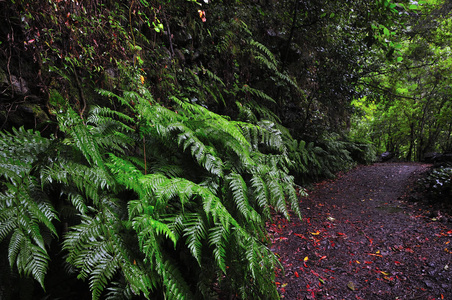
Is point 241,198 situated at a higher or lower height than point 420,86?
lower

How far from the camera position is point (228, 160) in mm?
2090

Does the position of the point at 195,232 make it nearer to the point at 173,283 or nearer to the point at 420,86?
the point at 173,283

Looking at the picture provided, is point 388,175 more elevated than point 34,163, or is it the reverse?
point 34,163

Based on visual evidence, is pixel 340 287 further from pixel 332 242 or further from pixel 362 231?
pixel 362 231

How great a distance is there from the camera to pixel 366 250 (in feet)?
10.0

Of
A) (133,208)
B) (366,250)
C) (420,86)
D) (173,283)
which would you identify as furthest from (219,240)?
(420,86)

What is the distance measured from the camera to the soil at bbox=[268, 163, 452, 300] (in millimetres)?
2350

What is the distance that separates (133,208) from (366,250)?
3.19m

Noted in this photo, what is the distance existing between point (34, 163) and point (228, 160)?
1394 millimetres

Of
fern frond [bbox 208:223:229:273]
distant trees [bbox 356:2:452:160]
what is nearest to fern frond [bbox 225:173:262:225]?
fern frond [bbox 208:223:229:273]

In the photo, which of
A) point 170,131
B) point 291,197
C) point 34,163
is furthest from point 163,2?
point 291,197

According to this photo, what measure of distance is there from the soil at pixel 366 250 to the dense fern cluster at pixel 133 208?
1200 millimetres

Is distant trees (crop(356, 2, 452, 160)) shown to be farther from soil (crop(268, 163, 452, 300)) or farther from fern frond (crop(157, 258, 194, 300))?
fern frond (crop(157, 258, 194, 300))

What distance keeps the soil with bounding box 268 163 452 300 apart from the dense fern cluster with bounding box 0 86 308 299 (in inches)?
47.2
